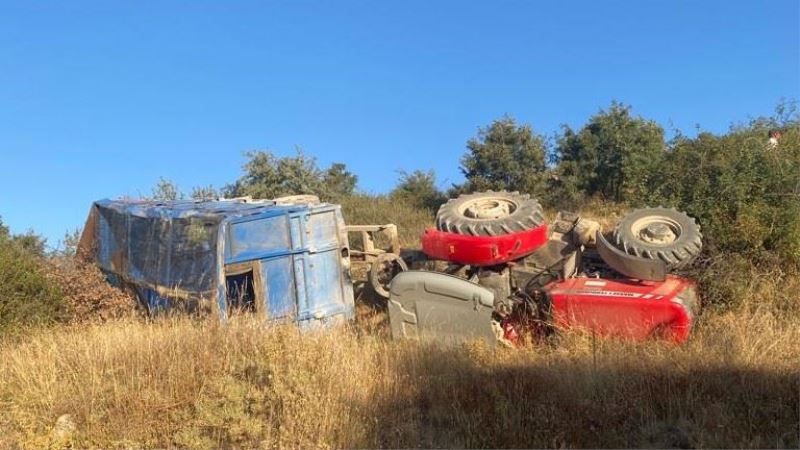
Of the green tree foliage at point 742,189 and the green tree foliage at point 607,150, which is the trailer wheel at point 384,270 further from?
the green tree foliage at point 607,150

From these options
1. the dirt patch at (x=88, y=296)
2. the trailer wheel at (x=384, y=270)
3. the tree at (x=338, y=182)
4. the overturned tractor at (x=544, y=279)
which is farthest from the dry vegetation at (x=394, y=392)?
the tree at (x=338, y=182)

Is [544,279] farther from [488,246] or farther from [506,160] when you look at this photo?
[506,160]

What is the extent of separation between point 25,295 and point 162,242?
2016 mm

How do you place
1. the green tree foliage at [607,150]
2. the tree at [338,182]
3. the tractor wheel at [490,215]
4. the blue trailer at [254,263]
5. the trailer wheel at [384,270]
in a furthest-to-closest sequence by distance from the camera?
1. the tree at [338,182]
2. the green tree foliage at [607,150]
3. the trailer wheel at [384,270]
4. the blue trailer at [254,263]
5. the tractor wheel at [490,215]

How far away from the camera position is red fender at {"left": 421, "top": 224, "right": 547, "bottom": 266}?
7785 mm

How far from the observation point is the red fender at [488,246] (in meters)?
7.79

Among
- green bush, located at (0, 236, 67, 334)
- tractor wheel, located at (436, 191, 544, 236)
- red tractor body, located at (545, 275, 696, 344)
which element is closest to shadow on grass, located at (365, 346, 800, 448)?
red tractor body, located at (545, 275, 696, 344)

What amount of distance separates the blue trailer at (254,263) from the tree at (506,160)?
638 cm

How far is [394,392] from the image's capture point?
529cm

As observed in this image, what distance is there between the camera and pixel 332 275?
8828 mm

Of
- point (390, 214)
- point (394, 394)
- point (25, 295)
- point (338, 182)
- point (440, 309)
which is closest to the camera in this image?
point (394, 394)

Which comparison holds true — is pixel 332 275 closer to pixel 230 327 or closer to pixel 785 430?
pixel 230 327

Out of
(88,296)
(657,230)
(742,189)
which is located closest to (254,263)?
(88,296)

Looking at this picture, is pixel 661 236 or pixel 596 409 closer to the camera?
pixel 596 409
